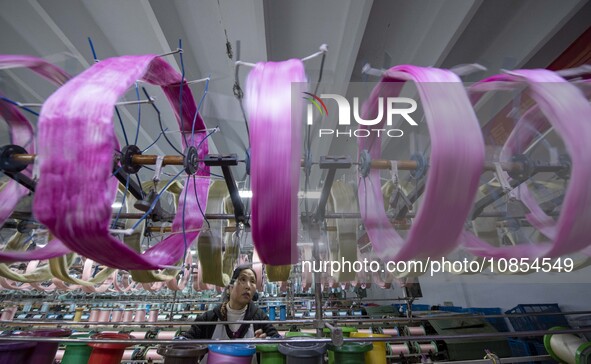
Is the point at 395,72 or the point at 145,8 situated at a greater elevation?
the point at 145,8

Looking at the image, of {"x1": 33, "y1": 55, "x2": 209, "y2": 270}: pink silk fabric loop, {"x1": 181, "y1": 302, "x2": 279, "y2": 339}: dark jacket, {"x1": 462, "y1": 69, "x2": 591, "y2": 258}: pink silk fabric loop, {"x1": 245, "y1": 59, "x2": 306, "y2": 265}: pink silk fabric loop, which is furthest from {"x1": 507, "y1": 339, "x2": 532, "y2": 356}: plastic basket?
{"x1": 33, "y1": 55, "x2": 209, "y2": 270}: pink silk fabric loop

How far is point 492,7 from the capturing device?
2127 mm

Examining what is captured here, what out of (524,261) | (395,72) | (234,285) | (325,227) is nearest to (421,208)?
(395,72)

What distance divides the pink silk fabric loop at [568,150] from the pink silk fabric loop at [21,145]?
1070 millimetres

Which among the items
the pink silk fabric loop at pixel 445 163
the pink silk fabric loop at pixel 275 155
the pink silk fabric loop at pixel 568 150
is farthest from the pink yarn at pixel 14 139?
the pink silk fabric loop at pixel 568 150

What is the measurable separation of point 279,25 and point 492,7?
5.25 ft

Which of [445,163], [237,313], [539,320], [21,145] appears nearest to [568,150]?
[445,163]

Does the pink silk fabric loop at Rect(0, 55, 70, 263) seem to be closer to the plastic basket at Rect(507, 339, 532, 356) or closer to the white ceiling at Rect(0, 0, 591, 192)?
the white ceiling at Rect(0, 0, 591, 192)

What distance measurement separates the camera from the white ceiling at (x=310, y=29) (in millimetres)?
2111

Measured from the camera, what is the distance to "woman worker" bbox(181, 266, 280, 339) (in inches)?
78.3

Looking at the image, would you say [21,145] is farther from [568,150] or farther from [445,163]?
Result: [568,150]

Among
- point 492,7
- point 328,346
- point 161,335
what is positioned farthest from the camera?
point 161,335

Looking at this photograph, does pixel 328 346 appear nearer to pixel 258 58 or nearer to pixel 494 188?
pixel 494 188

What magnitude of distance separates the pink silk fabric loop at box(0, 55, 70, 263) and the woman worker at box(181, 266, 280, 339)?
4.29ft
